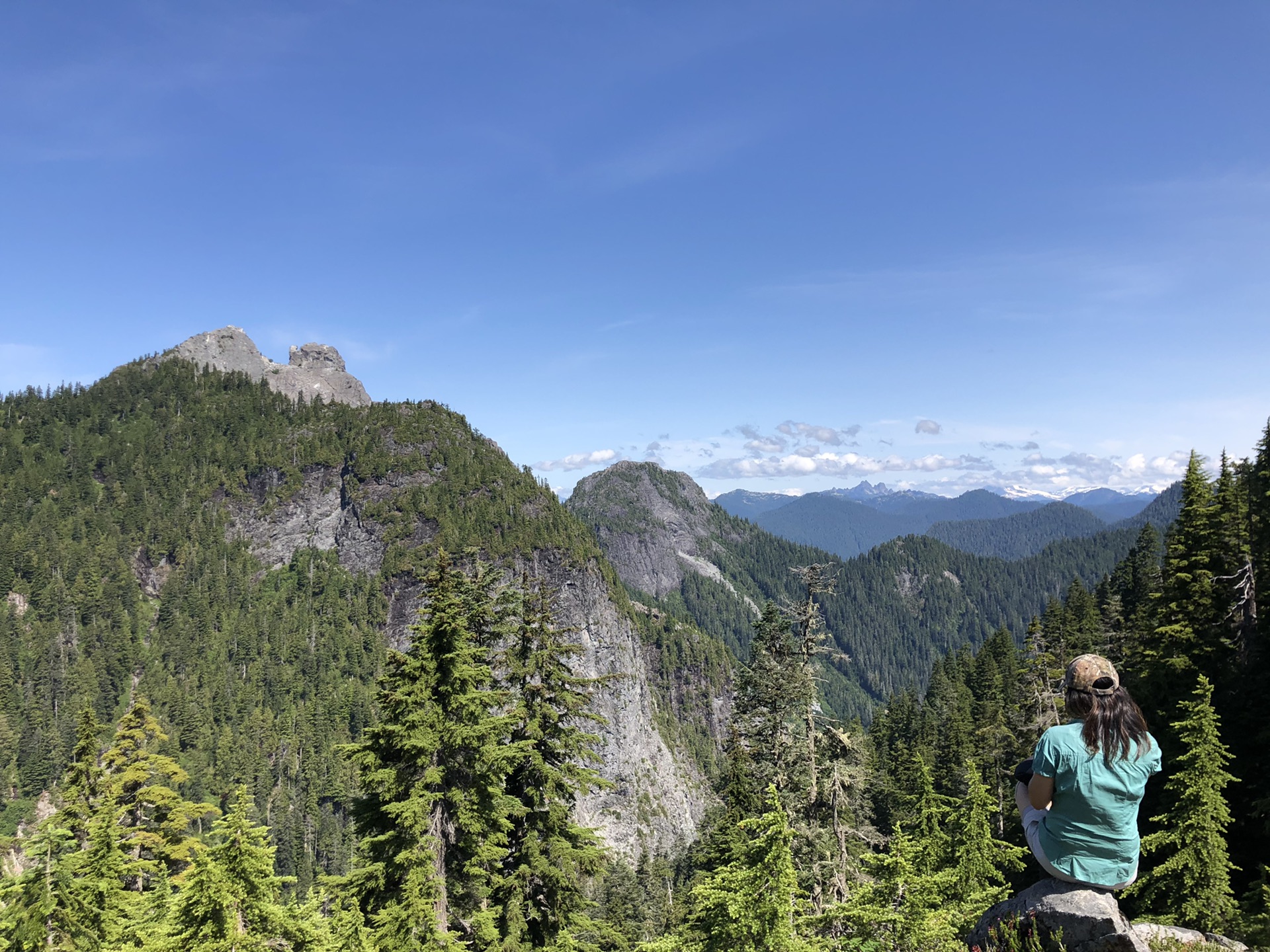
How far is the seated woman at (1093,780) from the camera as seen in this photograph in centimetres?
569

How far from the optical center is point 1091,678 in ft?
19.0

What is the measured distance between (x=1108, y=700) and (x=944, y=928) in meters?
5.71

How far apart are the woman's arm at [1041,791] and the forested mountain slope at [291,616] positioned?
4155 inches

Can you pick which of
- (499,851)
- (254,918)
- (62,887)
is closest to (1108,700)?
(254,918)

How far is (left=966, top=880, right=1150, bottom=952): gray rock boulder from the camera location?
20.4 ft

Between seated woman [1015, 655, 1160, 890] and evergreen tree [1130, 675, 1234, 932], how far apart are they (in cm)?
1411

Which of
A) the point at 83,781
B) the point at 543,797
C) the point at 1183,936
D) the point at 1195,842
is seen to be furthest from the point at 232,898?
the point at 1195,842

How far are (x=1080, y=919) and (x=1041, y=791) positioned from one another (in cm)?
142

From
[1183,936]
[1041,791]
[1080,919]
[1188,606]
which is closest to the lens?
[1041,791]

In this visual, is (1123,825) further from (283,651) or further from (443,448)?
(443,448)

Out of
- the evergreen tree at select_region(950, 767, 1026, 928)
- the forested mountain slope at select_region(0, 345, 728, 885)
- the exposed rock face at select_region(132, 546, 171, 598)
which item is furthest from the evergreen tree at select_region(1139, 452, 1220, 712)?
the exposed rock face at select_region(132, 546, 171, 598)

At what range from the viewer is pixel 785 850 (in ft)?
33.1

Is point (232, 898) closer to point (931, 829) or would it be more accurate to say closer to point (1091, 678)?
point (1091, 678)

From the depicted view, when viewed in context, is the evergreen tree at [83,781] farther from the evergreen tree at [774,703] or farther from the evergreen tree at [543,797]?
the evergreen tree at [774,703]
